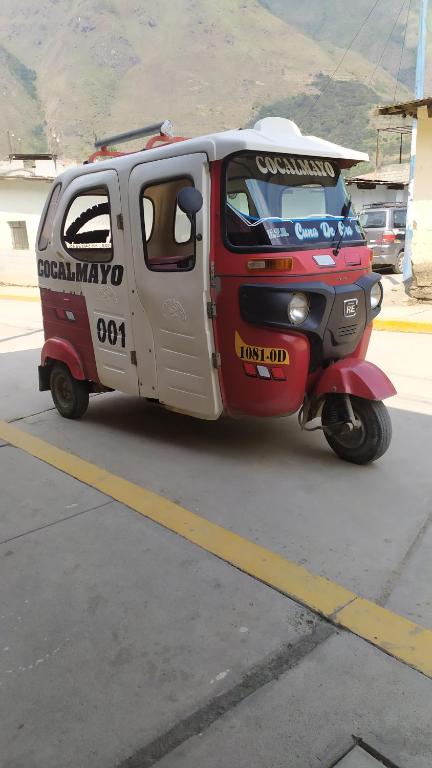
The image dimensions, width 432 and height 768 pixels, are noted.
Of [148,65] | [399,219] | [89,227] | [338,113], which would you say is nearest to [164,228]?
[89,227]

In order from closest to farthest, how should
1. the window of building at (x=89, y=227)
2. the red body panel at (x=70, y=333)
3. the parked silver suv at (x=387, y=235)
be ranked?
the window of building at (x=89, y=227) < the red body panel at (x=70, y=333) < the parked silver suv at (x=387, y=235)

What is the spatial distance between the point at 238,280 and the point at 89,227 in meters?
1.61

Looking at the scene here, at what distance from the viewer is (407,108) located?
9.83 meters

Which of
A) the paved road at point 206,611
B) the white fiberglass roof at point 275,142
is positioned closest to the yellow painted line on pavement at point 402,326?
the paved road at point 206,611

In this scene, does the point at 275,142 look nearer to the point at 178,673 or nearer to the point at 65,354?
the point at 65,354

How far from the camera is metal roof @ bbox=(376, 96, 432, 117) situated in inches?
374

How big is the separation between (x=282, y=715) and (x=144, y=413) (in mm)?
3629

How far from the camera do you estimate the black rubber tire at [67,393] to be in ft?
17.1

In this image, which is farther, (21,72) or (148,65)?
(21,72)

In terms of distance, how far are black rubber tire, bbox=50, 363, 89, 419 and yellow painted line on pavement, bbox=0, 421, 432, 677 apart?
1086 mm

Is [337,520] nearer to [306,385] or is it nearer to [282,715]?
[306,385]

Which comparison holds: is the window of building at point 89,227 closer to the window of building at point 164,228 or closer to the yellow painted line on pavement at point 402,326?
the window of building at point 164,228

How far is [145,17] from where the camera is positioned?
14462cm

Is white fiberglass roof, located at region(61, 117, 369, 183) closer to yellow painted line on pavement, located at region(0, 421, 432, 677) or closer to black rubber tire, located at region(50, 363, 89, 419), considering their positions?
black rubber tire, located at region(50, 363, 89, 419)
